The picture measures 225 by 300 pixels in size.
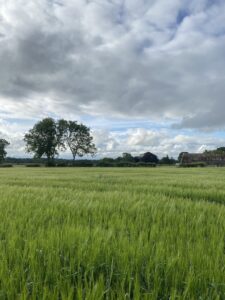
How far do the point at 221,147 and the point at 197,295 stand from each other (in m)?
132

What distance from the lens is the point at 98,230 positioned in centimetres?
274

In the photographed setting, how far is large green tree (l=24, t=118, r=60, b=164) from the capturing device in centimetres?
9069

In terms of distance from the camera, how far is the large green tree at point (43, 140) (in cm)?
9069

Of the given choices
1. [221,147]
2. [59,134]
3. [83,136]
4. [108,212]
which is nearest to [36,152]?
[59,134]

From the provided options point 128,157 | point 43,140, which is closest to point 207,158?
point 128,157

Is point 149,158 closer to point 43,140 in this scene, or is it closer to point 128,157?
point 128,157

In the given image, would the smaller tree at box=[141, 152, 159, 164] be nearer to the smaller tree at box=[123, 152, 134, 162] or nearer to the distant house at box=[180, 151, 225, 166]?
the smaller tree at box=[123, 152, 134, 162]

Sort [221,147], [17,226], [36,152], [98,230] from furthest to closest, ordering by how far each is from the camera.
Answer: [221,147] → [36,152] → [17,226] → [98,230]

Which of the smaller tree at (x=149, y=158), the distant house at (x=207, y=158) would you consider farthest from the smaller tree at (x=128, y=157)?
the distant house at (x=207, y=158)

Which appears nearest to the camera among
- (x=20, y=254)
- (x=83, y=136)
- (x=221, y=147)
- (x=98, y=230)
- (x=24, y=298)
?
(x=24, y=298)

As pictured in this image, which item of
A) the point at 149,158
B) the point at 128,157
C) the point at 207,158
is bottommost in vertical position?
the point at 207,158

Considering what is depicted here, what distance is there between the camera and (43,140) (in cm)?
9181

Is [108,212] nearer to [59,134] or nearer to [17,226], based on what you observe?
[17,226]

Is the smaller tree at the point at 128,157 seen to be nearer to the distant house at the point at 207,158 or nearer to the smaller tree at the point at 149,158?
the smaller tree at the point at 149,158
